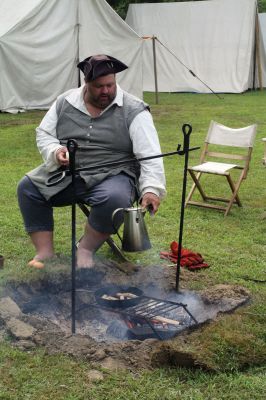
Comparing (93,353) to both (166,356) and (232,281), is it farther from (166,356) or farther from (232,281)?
(232,281)

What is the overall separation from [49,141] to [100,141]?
1.07 feet

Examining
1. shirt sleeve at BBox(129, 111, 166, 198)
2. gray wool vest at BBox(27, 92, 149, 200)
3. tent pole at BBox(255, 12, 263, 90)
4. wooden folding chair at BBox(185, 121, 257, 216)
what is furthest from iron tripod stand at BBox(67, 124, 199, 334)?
tent pole at BBox(255, 12, 263, 90)

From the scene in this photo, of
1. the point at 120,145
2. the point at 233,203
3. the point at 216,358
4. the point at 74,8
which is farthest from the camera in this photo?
the point at 74,8

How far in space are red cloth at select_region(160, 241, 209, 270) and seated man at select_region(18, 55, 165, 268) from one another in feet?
2.07

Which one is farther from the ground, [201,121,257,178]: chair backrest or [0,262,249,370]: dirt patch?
[201,121,257,178]: chair backrest

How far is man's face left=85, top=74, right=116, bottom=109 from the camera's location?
327 cm

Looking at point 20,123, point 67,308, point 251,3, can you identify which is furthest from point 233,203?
point 251,3

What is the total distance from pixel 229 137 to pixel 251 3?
1167 centimetres

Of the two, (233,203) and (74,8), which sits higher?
(74,8)

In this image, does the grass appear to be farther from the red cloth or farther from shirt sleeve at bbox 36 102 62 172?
shirt sleeve at bbox 36 102 62 172

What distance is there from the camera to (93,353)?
253 centimetres

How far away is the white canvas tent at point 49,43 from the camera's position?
1155 cm

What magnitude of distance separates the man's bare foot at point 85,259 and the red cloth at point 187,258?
26.2 inches

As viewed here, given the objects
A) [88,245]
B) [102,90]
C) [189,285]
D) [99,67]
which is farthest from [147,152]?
[189,285]
